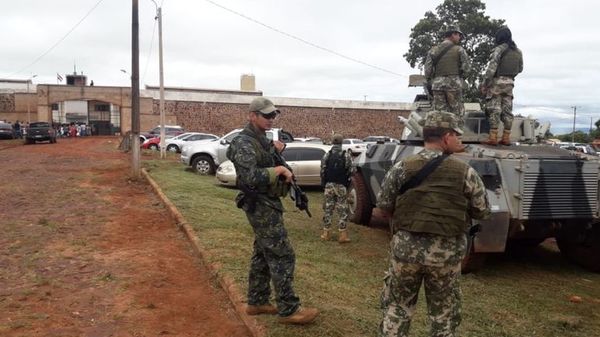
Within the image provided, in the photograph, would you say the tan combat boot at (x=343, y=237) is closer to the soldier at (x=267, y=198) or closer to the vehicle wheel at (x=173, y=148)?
the soldier at (x=267, y=198)

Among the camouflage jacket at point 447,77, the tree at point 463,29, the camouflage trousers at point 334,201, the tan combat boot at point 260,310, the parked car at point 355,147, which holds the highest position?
the tree at point 463,29

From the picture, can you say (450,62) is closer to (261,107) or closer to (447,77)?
(447,77)

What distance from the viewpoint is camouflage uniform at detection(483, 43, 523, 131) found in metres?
7.45

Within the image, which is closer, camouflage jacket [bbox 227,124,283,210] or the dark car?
camouflage jacket [bbox 227,124,283,210]

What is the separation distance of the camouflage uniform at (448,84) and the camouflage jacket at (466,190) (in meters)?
4.25

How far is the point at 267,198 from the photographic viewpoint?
404cm

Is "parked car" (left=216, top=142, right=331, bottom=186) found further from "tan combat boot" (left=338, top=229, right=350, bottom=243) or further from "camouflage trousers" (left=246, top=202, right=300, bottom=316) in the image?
"camouflage trousers" (left=246, top=202, right=300, bottom=316)

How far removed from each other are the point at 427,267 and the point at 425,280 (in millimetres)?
147

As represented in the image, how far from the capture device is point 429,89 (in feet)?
25.4

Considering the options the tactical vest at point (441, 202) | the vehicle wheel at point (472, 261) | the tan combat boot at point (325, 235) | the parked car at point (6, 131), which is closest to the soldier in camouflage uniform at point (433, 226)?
the tactical vest at point (441, 202)

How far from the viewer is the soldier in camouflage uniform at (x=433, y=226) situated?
3.24m

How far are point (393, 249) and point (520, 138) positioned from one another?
5.28 m

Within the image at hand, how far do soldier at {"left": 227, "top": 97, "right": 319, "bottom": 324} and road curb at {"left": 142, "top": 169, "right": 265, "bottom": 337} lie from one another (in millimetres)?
233

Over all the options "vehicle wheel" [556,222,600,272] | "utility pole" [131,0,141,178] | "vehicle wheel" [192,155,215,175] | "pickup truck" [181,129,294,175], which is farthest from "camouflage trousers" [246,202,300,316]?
"vehicle wheel" [192,155,215,175]
